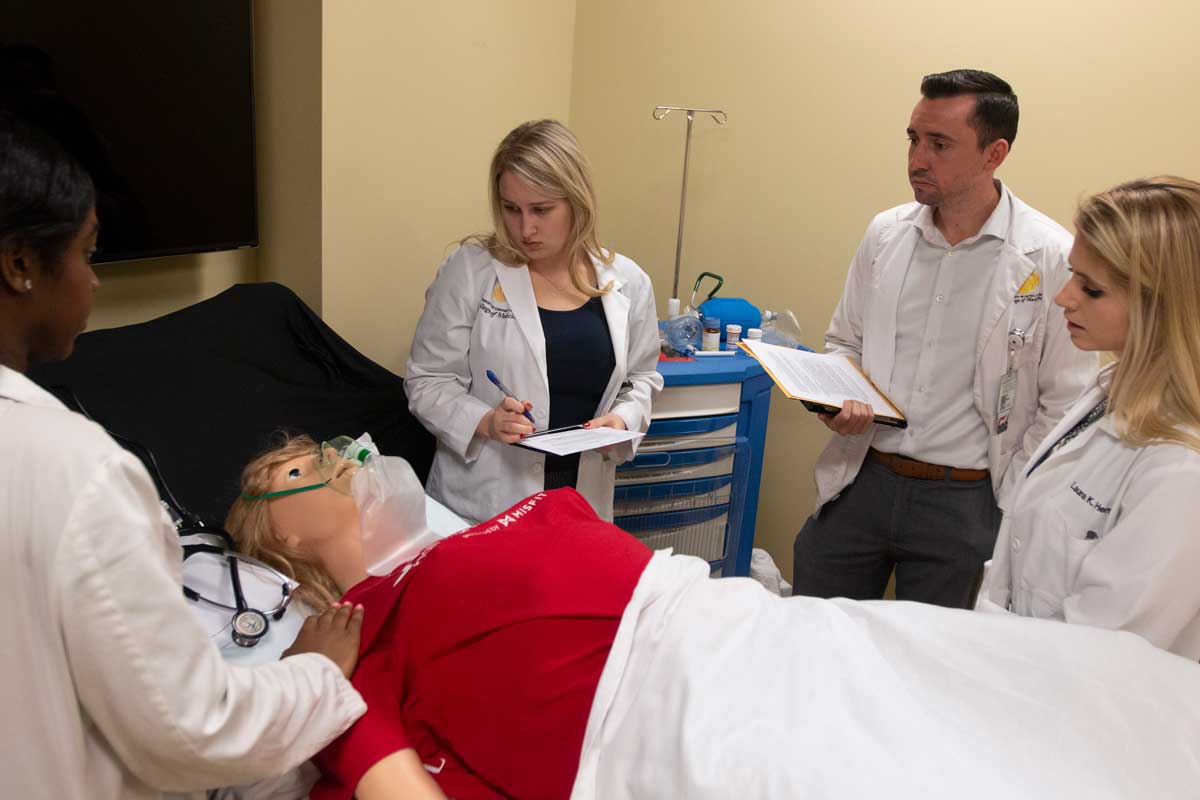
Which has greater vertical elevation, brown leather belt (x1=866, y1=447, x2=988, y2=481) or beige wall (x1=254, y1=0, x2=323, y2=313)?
beige wall (x1=254, y1=0, x2=323, y2=313)

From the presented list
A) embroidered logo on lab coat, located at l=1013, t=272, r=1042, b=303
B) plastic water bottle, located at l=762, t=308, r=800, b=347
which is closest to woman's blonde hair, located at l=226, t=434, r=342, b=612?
embroidered logo on lab coat, located at l=1013, t=272, r=1042, b=303

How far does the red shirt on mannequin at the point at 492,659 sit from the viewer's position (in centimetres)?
136

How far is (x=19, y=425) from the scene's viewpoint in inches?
36.0

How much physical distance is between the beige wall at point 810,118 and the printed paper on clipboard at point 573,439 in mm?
1390

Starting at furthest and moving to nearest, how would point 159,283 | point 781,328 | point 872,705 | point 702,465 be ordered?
point 781,328, point 702,465, point 159,283, point 872,705

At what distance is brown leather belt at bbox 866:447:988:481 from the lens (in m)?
2.26

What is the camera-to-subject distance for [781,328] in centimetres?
331

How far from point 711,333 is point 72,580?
229 centimetres

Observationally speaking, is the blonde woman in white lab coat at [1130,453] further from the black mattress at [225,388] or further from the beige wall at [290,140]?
the beige wall at [290,140]

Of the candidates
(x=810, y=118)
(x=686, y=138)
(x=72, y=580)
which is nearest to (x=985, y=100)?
(x=810, y=118)

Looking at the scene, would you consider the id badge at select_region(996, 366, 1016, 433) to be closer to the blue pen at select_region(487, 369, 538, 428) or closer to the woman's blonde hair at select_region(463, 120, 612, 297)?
the woman's blonde hair at select_region(463, 120, 612, 297)

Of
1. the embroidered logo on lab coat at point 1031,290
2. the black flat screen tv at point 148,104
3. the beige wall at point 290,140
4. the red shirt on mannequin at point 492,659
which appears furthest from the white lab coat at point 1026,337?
the black flat screen tv at point 148,104

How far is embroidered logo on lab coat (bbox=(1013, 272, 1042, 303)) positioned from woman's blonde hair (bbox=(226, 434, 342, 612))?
1.62m

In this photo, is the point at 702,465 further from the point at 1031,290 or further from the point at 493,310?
the point at 1031,290
